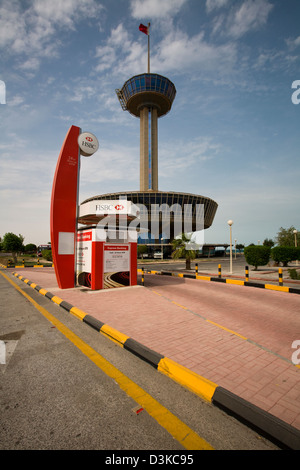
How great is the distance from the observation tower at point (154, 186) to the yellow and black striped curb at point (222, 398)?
60465 millimetres

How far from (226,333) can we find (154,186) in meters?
69.9

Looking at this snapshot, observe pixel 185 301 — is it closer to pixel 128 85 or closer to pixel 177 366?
pixel 177 366

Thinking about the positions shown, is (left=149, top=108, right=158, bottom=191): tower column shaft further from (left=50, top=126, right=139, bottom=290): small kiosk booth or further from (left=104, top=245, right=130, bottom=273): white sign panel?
(left=104, top=245, right=130, bottom=273): white sign panel

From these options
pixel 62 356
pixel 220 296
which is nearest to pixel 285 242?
pixel 220 296

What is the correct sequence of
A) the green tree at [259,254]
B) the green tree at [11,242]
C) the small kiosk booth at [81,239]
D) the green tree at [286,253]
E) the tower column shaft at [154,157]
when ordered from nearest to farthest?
the small kiosk booth at [81,239] < the green tree at [259,254] < the green tree at [286,253] < the green tree at [11,242] < the tower column shaft at [154,157]

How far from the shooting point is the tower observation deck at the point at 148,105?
73062 mm

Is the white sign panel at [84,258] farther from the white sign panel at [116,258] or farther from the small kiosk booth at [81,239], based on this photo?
the white sign panel at [116,258]

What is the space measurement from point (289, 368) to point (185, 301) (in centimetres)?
476

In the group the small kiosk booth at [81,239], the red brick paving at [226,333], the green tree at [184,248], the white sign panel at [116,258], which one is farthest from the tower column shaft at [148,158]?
the red brick paving at [226,333]

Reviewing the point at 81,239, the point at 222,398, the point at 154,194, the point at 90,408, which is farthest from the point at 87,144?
the point at 154,194

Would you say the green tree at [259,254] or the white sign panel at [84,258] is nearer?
the white sign panel at [84,258]

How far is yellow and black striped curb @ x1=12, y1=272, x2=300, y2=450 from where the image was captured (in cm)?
218

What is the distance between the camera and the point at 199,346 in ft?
14.0

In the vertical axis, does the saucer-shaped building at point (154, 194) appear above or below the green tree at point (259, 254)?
above
